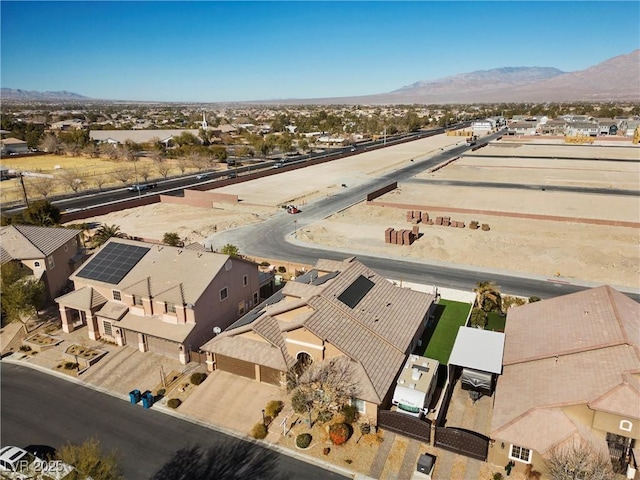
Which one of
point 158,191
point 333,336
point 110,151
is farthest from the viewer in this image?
point 110,151

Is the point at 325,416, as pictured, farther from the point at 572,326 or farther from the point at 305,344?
the point at 572,326

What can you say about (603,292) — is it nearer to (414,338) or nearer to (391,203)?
(414,338)

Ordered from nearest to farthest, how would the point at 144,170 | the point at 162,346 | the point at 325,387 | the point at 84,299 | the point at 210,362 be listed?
the point at 325,387, the point at 210,362, the point at 162,346, the point at 84,299, the point at 144,170

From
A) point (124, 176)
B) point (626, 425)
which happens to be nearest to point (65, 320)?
point (626, 425)

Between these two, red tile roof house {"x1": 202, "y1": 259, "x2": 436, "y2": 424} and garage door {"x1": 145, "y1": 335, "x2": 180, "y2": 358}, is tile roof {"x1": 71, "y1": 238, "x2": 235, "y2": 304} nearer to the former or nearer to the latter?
garage door {"x1": 145, "y1": 335, "x2": 180, "y2": 358}

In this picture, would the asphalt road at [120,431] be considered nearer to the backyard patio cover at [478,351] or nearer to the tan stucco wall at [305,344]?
the tan stucco wall at [305,344]

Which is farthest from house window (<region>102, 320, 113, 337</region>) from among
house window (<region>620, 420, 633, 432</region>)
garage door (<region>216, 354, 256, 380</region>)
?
house window (<region>620, 420, 633, 432</region>)
